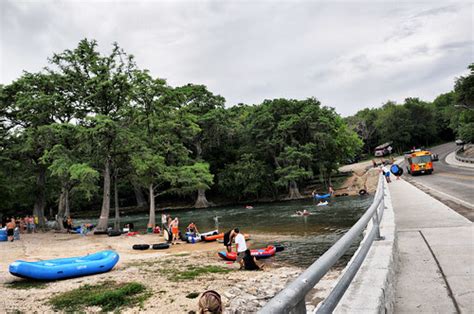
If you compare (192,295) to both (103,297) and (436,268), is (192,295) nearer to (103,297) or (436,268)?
(103,297)

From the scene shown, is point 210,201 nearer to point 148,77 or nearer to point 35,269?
point 148,77

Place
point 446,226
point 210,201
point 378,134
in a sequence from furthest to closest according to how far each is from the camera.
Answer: point 378,134 → point 210,201 → point 446,226

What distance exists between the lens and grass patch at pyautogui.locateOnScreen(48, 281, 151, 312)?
9.71 meters

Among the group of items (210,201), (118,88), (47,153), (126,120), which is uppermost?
(118,88)

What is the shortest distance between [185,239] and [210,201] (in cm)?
4542

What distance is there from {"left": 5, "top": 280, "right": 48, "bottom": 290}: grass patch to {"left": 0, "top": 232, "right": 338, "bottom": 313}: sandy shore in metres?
0.16

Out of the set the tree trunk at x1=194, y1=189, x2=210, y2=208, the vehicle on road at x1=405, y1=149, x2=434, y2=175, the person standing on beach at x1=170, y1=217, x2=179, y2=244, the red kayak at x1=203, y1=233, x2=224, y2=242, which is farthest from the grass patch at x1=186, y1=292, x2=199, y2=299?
the tree trunk at x1=194, y1=189, x2=210, y2=208

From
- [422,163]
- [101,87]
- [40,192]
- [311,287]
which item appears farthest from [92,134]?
[422,163]

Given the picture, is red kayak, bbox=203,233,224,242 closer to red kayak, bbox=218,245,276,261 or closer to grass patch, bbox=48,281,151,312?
red kayak, bbox=218,245,276,261

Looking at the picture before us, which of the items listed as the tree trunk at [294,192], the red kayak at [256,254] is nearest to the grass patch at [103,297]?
the red kayak at [256,254]

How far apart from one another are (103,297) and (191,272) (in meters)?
4.06

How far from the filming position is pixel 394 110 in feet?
322

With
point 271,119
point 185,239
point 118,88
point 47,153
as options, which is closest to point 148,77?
point 118,88

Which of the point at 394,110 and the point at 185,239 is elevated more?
the point at 394,110
